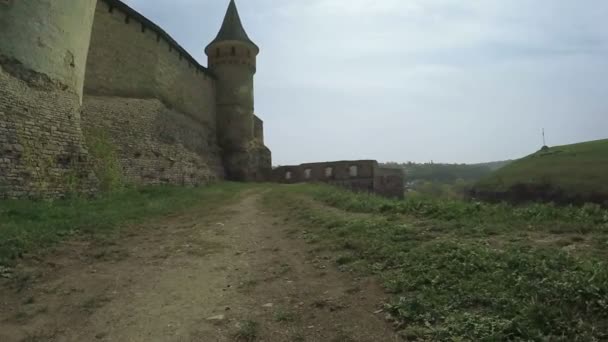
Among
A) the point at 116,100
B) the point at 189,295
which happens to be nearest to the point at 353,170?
the point at 116,100

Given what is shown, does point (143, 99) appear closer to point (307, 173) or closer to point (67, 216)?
point (67, 216)

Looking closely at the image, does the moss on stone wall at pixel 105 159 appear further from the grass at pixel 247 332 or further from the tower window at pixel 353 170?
the tower window at pixel 353 170

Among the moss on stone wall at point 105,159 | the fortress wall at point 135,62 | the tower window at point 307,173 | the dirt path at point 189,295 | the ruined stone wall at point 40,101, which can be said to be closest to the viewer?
the dirt path at point 189,295

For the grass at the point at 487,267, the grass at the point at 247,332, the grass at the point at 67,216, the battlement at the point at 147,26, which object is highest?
the battlement at the point at 147,26

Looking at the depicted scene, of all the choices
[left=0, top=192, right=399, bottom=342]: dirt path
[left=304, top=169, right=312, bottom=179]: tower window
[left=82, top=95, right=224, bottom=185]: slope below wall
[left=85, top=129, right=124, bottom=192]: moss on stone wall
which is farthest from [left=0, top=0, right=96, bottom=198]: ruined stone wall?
[left=304, top=169, right=312, bottom=179]: tower window

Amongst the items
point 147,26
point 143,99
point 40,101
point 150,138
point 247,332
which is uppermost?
point 147,26

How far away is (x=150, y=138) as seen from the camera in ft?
64.6

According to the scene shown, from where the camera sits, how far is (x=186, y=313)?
4441 millimetres

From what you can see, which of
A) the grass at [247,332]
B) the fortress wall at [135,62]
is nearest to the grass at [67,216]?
the grass at [247,332]

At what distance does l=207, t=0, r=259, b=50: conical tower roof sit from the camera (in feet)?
101

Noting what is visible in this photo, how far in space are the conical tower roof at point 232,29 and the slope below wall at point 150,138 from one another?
926 cm

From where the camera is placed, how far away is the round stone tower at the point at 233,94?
98.1 feet

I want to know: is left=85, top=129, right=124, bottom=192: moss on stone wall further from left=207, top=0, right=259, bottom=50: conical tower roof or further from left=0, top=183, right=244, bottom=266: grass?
left=207, top=0, right=259, bottom=50: conical tower roof

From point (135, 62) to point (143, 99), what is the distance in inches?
76.5
